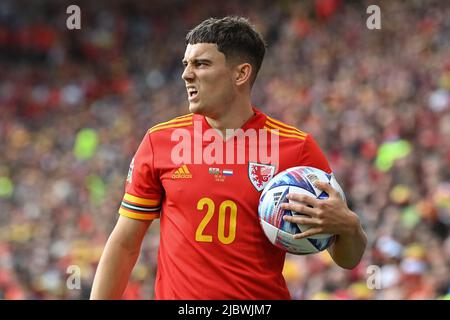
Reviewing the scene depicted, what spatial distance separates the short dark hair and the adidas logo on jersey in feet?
1.68

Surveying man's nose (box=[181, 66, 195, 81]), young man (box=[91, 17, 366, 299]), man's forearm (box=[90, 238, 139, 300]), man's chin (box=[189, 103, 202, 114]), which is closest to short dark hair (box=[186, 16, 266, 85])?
young man (box=[91, 17, 366, 299])

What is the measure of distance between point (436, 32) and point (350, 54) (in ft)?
5.00

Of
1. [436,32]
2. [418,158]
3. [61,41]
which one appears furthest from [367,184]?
[61,41]

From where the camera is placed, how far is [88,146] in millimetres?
14258

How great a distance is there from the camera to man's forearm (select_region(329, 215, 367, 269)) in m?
3.65

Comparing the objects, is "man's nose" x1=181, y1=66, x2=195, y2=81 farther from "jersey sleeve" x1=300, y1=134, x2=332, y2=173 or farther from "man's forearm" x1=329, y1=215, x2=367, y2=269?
"man's forearm" x1=329, y1=215, x2=367, y2=269

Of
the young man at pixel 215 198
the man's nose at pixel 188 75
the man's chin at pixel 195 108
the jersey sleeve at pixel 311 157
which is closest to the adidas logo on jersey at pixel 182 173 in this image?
the young man at pixel 215 198

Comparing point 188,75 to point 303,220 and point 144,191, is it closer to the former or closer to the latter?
point 144,191

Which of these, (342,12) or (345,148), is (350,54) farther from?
(345,148)

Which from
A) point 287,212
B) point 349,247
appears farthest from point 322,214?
point 349,247

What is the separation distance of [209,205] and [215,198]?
0.04 m

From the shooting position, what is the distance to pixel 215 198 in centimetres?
369

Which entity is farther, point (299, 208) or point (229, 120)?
point (229, 120)

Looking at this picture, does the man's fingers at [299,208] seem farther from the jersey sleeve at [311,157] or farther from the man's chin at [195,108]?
the man's chin at [195,108]
